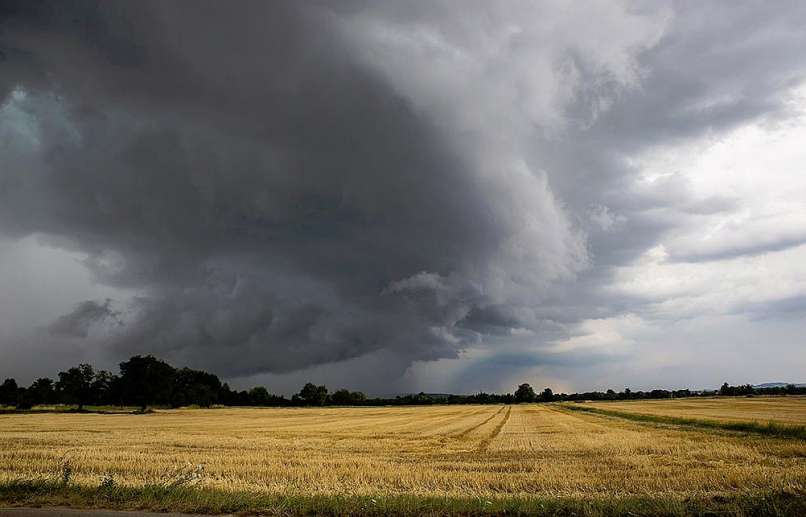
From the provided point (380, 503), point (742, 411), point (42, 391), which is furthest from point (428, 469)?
point (42, 391)

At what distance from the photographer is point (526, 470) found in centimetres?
1889

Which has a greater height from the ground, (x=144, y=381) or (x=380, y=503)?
(x=144, y=381)

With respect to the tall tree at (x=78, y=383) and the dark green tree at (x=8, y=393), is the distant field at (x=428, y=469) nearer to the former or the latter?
the tall tree at (x=78, y=383)

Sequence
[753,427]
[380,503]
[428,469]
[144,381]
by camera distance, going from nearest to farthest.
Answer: [380,503] → [428,469] → [753,427] → [144,381]

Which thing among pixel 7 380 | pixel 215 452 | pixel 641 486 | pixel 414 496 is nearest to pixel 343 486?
pixel 414 496

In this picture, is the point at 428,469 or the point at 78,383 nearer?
the point at 428,469

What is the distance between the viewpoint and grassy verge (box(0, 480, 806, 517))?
10094 millimetres

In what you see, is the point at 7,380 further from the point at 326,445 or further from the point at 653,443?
the point at 653,443

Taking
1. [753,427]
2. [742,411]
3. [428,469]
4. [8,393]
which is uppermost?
[8,393]

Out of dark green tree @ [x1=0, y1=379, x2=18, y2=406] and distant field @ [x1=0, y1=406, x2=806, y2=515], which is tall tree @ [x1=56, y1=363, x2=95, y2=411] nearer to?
dark green tree @ [x1=0, y1=379, x2=18, y2=406]

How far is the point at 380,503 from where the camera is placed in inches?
440

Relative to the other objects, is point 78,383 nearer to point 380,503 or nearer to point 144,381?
point 144,381

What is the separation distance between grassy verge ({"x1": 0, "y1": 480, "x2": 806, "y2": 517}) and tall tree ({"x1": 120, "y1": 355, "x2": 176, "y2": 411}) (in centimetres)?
11731

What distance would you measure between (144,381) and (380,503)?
407 ft
